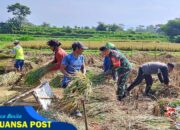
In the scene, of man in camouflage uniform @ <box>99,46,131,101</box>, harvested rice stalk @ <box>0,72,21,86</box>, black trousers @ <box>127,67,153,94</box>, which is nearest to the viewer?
man in camouflage uniform @ <box>99,46,131,101</box>

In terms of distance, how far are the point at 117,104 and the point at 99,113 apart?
3.37 feet

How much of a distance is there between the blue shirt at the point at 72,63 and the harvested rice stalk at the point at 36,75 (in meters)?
1.10

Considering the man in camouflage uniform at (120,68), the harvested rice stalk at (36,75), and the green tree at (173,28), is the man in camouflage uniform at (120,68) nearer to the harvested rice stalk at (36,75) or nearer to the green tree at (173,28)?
the harvested rice stalk at (36,75)

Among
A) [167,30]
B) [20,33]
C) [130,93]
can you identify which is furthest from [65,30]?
[130,93]

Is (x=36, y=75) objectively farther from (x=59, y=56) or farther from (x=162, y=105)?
(x=162, y=105)

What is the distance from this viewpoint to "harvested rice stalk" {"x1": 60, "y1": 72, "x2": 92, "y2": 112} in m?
6.49

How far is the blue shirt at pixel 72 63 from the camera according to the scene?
7164 mm

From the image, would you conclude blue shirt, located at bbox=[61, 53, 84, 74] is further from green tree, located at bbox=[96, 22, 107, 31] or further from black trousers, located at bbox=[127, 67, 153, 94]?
green tree, located at bbox=[96, 22, 107, 31]

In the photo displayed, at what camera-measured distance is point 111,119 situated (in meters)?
6.66

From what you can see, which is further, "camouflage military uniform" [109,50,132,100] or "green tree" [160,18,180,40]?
"green tree" [160,18,180,40]

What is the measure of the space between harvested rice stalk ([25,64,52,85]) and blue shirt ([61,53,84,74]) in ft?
3.60

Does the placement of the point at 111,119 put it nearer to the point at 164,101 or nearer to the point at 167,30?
the point at 164,101

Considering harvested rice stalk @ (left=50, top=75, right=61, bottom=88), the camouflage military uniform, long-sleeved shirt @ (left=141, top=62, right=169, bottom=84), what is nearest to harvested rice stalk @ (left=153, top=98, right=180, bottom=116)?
the camouflage military uniform

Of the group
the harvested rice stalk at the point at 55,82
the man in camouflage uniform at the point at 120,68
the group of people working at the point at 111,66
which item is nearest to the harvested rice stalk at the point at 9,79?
the harvested rice stalk at the point at 55,82
